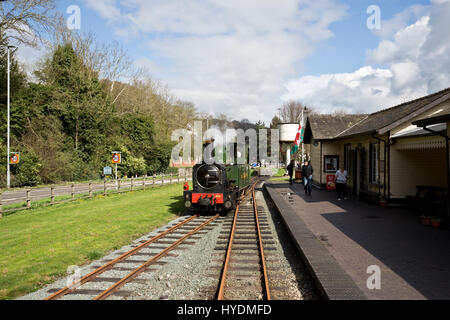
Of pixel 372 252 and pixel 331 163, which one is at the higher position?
pixel 331 163

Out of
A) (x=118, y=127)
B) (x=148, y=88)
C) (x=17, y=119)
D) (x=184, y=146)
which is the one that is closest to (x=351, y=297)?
(x=17, y=119)

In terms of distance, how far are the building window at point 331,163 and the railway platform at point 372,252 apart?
31.0ft

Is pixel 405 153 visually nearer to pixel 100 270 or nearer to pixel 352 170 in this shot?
pixel 352 170

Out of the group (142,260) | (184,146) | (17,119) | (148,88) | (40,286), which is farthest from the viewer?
(184,146)

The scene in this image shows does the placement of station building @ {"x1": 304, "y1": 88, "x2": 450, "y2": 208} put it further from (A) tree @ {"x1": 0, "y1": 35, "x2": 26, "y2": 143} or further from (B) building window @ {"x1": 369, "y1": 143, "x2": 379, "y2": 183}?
(A) tree @ {"x1": 0, "y1": 35, "x2": 26, "y2": 143}

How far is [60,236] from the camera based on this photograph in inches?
375

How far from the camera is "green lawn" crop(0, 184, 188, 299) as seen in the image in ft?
21.3

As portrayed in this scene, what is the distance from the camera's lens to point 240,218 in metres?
12.4

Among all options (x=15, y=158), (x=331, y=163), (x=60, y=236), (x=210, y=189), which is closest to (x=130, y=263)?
(x=60, y=236)

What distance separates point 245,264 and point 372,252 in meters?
2.73

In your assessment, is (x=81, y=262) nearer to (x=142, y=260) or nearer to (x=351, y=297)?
(x=142, y=260)

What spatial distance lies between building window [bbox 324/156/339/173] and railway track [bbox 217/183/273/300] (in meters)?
11.6

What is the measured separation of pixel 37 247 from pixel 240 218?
672 cm

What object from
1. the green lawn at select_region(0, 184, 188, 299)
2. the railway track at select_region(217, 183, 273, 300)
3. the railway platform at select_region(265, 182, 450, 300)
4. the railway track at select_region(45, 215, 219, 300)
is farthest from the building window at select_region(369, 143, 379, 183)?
the green lawn at select_region(0, 184, 188, 299)
